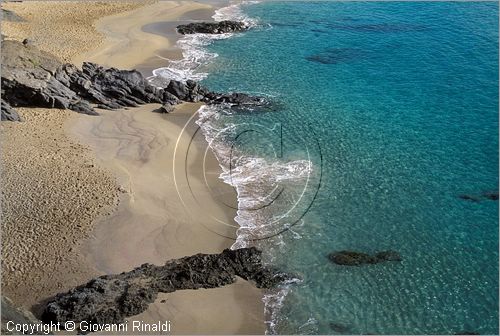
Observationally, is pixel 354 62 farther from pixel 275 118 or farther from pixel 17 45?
pixel 17 45

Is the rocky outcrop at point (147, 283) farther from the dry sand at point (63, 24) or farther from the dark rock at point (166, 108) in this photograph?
the dry sand at point (63, 24)

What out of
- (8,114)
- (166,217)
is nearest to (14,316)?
(166,217)

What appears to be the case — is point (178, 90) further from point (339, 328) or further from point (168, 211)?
point (339, 328)

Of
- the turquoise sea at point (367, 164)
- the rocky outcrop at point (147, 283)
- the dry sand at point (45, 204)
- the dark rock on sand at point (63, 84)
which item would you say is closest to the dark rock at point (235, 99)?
the turquoise sea at point (367, 164)

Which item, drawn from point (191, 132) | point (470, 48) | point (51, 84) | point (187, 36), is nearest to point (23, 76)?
point (51, 84)

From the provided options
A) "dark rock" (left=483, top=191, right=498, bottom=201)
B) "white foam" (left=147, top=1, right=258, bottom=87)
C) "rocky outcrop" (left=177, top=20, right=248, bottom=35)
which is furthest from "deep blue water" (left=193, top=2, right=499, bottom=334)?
"rocky outcrop" (left=177, top=20, right=248, bottom=35)

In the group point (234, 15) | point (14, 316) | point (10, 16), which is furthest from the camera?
point (234, 15)
